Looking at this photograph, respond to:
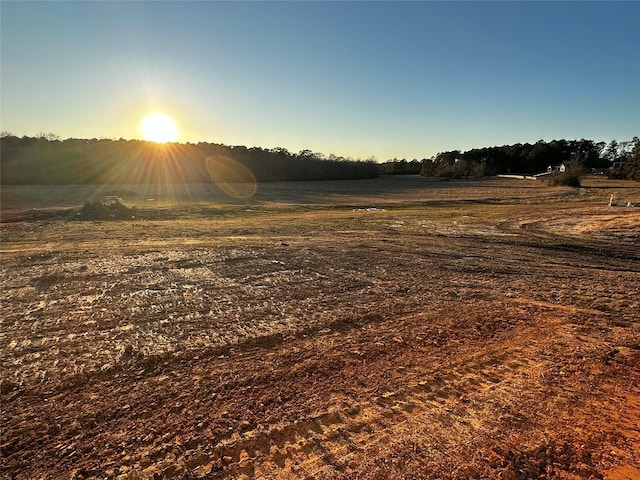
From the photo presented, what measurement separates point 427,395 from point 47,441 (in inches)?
124

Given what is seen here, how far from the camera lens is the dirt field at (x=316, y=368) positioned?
2.71 meters

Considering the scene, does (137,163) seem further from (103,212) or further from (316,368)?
(316,368)

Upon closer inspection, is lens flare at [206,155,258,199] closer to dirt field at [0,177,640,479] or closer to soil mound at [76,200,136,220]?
soil mound at [76,200,136,220]

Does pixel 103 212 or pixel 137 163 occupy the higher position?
pixel 137 163

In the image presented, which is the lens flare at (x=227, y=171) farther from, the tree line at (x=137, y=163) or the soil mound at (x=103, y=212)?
the soil mound at (x=103, y=212)

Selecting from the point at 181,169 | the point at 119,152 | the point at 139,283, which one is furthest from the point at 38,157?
the point at 139,283

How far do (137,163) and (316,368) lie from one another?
160ft

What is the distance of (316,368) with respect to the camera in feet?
12.7

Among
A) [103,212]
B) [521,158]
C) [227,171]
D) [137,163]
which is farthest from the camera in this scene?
[521,158]

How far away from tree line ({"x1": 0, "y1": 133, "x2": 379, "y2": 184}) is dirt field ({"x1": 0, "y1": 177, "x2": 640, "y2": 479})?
37.2 meters

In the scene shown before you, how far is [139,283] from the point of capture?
6488 mm

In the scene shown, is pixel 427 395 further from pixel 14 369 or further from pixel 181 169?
pixel 181 169

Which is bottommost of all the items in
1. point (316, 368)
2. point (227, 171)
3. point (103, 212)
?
point (316, 368)

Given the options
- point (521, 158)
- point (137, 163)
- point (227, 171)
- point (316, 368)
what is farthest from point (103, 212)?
point (521, 158)
